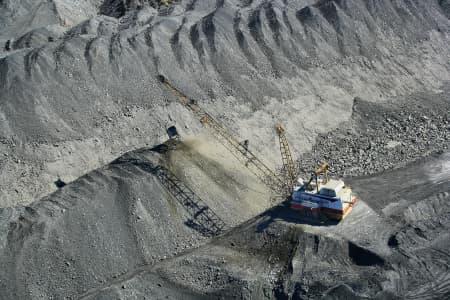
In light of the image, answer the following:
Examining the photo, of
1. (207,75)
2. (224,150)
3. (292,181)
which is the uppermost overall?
(207,75)

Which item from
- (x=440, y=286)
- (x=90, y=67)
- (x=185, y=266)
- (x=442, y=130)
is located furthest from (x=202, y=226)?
(x=442, y=130)

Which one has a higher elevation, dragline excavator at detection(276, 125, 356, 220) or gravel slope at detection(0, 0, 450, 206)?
gravel slope at detection(0, 0, 450, 206)

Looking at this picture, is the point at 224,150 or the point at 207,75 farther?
the point at 207,75

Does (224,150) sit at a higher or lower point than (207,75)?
lower

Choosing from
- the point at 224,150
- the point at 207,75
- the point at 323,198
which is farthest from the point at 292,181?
the point at 207,75

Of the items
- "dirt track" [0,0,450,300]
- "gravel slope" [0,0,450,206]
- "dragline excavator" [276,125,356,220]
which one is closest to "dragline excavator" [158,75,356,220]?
"dragline excavator" [276,125,356,220]

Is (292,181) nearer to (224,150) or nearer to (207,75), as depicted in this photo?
(224,150)

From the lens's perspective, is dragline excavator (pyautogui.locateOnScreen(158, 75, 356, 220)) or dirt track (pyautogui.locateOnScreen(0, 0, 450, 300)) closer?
dirt track (pyautogui.locateOnScreen(0, 0, 450, 300))

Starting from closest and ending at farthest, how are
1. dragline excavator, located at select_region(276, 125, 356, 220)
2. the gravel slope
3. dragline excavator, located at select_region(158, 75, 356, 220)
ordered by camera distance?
1. dragline excavator, located at select_region(276, 125, 356, 220)
2. dragline excavator, located at select_region(158, 75, 356, 220)
3. the gravel slope

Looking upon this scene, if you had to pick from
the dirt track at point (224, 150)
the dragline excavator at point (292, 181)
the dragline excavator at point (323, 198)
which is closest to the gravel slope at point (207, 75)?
the dirt track at point (224, 150)

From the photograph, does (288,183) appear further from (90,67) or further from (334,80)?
(90,67)

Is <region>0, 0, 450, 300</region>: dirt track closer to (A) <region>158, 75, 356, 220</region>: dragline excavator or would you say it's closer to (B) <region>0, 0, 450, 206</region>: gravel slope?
(B) <region>0, 0, 450, 206</region>: gravel slope

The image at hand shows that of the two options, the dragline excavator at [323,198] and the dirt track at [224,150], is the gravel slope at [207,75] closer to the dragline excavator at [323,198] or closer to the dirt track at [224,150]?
the dirt track at [224,150]
